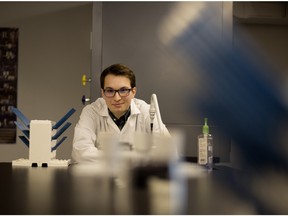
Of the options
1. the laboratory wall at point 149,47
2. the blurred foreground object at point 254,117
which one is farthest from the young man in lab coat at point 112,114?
the laboratory wall at point 149,47

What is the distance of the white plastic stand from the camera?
4.44ft

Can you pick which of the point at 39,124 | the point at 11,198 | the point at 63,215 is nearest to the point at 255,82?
the point at 63,215

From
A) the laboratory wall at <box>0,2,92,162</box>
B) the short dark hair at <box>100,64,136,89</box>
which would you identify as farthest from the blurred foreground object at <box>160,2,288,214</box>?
the laboratory wall at <box>0,2,92,162</box>

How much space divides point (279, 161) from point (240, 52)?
0.16 metres

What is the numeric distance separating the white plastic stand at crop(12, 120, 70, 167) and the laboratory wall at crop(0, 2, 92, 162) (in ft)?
7.38

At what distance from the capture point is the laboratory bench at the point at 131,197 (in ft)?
1.55

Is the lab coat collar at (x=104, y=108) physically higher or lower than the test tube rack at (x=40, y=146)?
higher

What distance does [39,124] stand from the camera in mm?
1400

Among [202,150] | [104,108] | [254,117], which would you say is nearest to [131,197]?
[254,117]

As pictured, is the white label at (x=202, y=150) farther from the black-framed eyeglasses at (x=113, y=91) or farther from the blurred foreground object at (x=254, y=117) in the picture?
the blurred foreground object at (x=254, y=117)

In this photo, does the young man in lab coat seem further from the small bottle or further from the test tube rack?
the small bottle

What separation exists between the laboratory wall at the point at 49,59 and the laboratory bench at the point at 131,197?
2947 mm

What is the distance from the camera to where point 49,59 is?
3660 mm

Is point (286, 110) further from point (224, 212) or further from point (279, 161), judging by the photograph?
point (224, 212)
